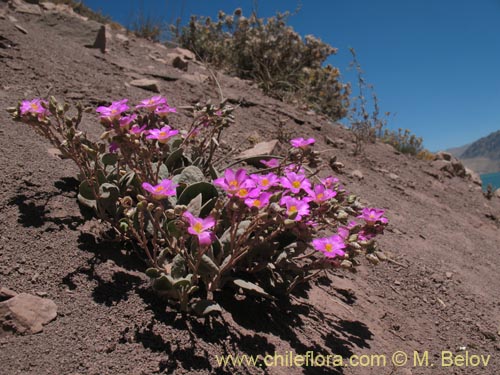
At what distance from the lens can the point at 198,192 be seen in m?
1.99

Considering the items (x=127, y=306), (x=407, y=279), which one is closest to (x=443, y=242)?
(x=407, y=279)

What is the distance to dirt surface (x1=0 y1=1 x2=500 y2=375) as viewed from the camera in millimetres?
1500

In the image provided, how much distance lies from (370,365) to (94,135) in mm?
2361

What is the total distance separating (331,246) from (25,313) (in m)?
1.21

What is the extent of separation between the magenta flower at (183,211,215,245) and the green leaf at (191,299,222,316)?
11.8 inches

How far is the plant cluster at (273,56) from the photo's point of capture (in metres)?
6.85

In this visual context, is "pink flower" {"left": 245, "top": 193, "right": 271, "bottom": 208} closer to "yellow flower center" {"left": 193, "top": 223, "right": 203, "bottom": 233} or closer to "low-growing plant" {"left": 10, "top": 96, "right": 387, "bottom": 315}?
"low-growing plant" {"left": 10, "top": 96, "right": 387, "bottom": 315}

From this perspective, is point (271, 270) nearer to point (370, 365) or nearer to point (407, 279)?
point (370, 365)

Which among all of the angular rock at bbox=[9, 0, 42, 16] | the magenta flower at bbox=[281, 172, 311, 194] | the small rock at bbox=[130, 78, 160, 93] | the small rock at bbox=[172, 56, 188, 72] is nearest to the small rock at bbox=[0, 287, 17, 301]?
the magenta flower at bbox=[281, 172, 311, 194]

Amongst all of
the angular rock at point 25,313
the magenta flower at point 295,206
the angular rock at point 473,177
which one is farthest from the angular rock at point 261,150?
the angular rock at point 473,177

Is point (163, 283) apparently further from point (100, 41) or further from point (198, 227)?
point (100, 41)

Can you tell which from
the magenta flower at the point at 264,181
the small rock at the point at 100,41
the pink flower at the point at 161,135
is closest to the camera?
the magenta flower at the point at 264,181

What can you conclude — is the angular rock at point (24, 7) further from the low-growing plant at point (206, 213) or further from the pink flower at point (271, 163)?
the pink flower at point (271, 163)

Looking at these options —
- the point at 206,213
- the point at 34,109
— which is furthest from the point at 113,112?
the point at 206,213
